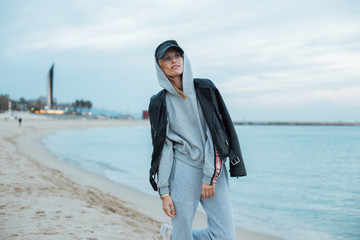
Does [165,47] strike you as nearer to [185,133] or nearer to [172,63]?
[172,63]

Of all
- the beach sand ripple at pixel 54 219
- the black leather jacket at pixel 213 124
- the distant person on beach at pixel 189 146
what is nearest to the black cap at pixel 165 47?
the distant person on beach at pixel 189 146

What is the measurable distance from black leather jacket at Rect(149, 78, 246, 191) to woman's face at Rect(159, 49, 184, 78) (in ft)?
0.42

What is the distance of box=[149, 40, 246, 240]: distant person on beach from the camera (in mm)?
1943

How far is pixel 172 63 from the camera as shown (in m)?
2.02

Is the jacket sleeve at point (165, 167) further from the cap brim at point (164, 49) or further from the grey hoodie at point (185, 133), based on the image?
the cap brim at point (164, 49)

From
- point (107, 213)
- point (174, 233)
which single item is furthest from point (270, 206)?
point (174, 233)

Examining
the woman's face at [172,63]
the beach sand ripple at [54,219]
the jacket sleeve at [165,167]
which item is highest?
the woman's face at [172,63]

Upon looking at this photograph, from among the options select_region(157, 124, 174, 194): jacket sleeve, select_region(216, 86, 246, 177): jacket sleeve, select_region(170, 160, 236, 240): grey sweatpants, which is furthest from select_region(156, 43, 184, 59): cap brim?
select_region(170, 160, 236, 240): grey sweatpants

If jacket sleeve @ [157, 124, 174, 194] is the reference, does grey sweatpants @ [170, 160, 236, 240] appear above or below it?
below

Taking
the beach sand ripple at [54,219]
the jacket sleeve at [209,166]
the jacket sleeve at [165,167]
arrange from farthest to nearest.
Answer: the beach sand ripple at [54,219], the jacket sleeve at [165,167], the jacket sleeve at [209,166]

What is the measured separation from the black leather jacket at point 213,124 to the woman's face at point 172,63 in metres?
0.13

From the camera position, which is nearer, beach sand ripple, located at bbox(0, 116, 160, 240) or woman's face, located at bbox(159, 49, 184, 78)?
woman's face, located at bbox(159, 49, 184, 78)

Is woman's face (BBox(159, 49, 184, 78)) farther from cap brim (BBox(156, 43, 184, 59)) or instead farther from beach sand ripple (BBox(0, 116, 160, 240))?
beach sand ripple (BBox(0, 116, 160, 240))

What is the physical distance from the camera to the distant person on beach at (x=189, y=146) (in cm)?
194
